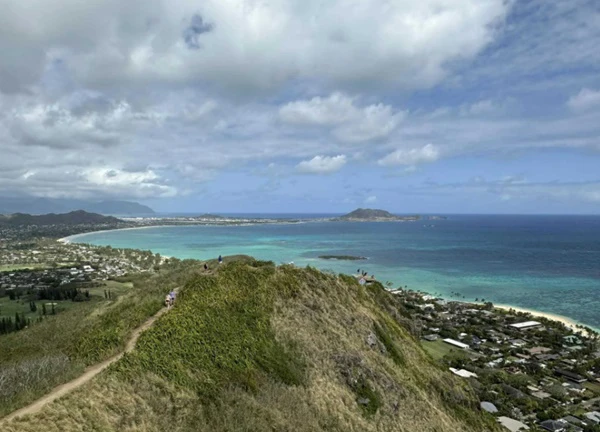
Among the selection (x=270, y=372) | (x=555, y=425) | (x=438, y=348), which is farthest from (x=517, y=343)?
(x=270, y=372)

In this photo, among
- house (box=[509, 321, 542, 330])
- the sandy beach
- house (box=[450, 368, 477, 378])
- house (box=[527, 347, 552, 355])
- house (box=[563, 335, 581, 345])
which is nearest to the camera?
house (box=[450, 368, 477, 378])

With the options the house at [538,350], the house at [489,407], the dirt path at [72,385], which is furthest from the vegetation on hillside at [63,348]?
the house at [538,350]

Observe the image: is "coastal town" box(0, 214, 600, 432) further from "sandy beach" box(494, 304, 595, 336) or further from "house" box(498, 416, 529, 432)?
"sandy beach" box(494, 304, 595, 336)

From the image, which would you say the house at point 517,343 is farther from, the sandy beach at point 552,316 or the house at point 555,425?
the house at point 555,425

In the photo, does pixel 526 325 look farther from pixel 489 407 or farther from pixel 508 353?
pixel 489 407

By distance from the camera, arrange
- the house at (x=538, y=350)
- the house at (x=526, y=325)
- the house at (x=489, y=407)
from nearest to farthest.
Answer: the house at (x=489, y=407)
the house at (x=538, y=350)
the house at (x=526, y=325)

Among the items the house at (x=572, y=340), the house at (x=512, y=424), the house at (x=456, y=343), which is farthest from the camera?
the house at (x=572, y=340)

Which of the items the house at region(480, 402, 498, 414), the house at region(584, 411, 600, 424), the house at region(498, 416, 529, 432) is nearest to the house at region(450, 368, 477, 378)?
the house at region(480, 402, 498, 414)

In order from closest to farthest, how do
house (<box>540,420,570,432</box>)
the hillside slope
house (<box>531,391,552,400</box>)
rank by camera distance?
the hillside slope, house (<box>540,420,570,432</box>), house (<box>531,391,552,400</box>)
